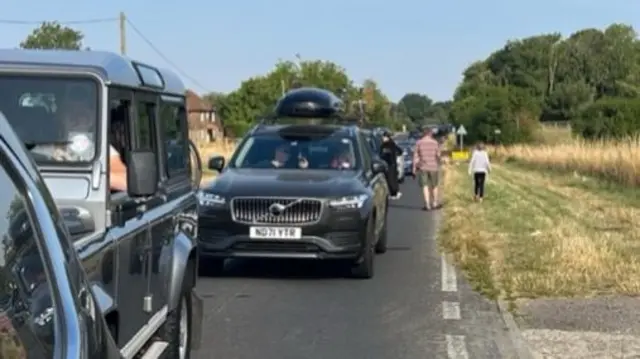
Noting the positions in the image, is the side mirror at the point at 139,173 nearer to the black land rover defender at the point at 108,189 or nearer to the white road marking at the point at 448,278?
the black land rover defender at the point at 108,189

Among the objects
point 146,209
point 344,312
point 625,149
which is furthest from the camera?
point 625,149

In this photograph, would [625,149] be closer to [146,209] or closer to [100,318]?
[146,209]

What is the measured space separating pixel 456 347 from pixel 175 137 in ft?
9.15

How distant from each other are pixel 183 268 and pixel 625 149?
3256 cm

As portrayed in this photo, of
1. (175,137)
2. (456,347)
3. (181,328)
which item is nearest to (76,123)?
(175,137)

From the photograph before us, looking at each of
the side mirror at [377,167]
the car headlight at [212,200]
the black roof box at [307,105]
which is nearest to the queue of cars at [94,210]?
the car headlight at [212,200]

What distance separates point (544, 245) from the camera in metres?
15.0

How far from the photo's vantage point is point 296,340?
→ 352 inches

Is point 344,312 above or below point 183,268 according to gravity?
below

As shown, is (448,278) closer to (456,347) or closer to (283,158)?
(283,158)

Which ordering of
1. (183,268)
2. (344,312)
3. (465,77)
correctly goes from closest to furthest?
(183,268)
(344,312)
(465,77)

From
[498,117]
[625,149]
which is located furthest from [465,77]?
[625,149]

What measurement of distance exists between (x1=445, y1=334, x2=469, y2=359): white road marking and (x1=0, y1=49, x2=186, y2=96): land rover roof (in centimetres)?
320

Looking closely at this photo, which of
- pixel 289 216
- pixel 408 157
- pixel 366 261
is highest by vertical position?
pixel 289 216
